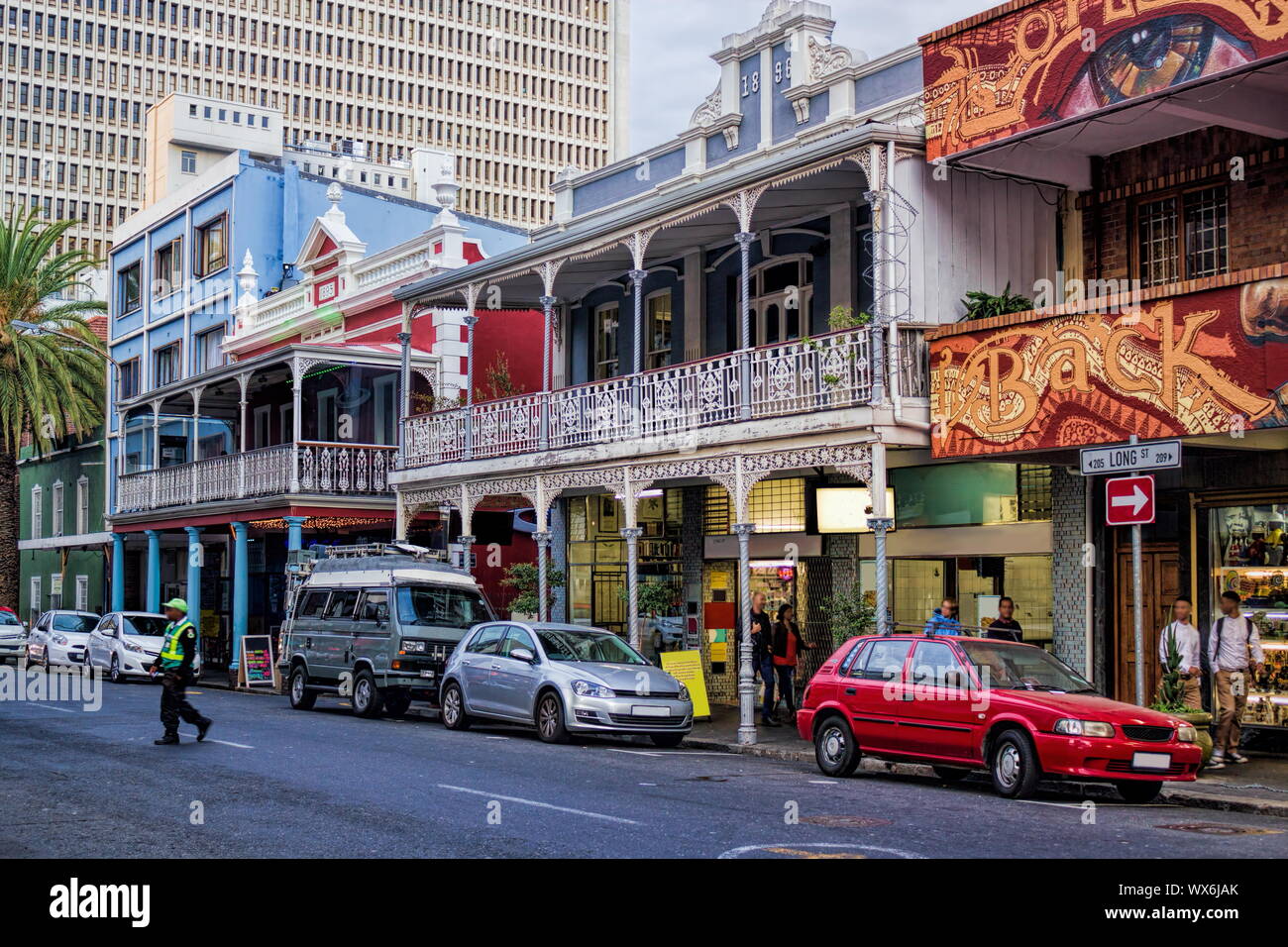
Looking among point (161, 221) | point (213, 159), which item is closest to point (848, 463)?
point (161, 221)

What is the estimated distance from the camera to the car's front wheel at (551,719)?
18.3m

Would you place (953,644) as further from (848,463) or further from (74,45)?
(74,45)

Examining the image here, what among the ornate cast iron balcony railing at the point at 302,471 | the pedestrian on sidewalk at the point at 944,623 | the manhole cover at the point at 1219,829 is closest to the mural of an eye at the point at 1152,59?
the pedestrian on sidewalk at the point at 944,623

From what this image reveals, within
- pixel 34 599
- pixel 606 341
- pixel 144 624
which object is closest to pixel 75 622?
pixel 144 624

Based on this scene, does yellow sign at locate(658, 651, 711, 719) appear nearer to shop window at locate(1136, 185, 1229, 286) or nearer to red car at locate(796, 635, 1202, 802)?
red car at locate(796, 635, 1202, 802)

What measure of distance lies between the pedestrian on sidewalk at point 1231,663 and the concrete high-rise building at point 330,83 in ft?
313

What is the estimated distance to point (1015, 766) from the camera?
13461mm

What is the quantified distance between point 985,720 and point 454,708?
28.8 feet

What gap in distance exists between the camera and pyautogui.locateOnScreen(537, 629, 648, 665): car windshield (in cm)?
1911

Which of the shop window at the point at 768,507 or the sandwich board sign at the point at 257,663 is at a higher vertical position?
the shop window at the point at 768,507

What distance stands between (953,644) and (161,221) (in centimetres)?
3606

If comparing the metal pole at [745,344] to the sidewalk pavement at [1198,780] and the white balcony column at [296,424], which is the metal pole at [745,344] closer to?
the sidewalk pavement at [1198,780]

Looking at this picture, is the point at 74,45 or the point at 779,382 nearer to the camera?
the point at 779,382

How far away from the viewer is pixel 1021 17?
17.3 meters
